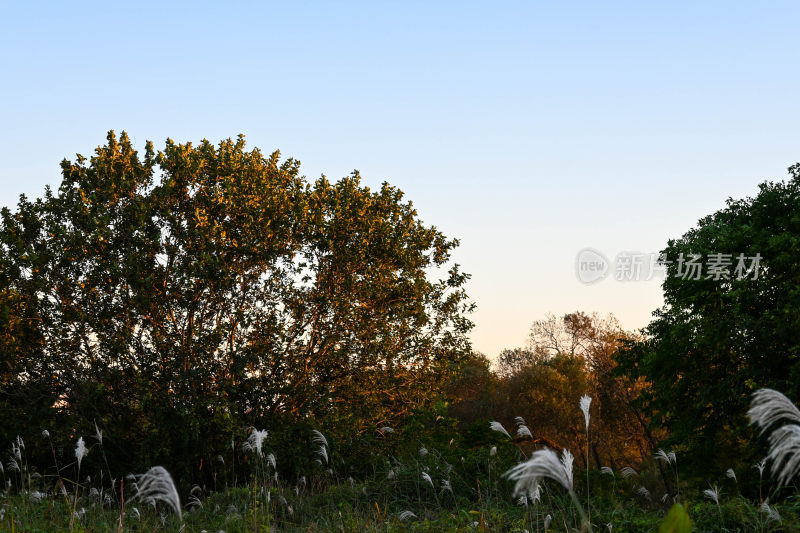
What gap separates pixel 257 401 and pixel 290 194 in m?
6.97

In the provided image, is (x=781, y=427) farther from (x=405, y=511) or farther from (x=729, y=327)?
(x=729, y=327)

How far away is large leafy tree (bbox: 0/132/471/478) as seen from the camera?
2130 cm

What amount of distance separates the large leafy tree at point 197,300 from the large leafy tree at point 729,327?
1175cm

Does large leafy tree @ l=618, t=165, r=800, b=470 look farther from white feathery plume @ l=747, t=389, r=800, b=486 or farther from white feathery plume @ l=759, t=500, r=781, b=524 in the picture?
white feathery plume @ l=747, t=389, r=800, b=486

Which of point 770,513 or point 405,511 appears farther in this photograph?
point 405,511

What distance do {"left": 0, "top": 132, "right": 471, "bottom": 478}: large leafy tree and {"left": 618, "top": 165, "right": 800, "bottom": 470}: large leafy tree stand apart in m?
11.7

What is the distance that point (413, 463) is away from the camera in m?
15.3

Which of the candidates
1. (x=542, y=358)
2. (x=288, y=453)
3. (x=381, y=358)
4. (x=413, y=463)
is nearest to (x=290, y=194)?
(x=381, y=358)

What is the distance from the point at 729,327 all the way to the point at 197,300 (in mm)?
19061

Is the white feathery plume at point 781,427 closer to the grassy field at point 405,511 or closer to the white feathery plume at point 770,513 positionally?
the grassy field at point 405,511

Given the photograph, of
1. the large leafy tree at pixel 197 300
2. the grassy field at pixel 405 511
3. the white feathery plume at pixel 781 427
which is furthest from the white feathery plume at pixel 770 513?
the large leafy tree at pixel 197 300

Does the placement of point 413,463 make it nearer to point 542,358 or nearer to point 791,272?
point 791,272

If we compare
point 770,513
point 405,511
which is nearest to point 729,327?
point 770,513

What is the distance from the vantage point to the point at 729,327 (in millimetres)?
25844
